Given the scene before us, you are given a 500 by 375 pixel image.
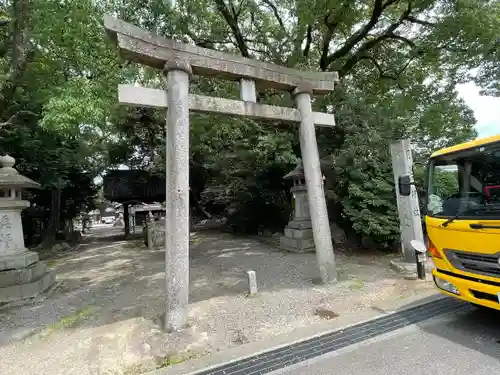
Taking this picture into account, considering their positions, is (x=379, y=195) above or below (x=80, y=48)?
below

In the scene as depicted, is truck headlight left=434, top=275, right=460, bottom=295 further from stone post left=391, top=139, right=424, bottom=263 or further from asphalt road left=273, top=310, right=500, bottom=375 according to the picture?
stone post left=391, top=139, right=424, bottom=263

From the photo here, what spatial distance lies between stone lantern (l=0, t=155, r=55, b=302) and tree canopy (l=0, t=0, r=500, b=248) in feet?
4.75

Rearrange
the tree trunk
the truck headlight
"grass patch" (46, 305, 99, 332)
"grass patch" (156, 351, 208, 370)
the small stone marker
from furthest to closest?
the tree trunk, the small stone marker, "grass patch" (46, 305, 99, 332), the truck headlight, "grass patch" (156, 351, 208, 370)

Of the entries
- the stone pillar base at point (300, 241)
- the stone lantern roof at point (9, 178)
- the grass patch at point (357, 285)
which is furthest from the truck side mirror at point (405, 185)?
the stone lantern roof at point (9, 178)

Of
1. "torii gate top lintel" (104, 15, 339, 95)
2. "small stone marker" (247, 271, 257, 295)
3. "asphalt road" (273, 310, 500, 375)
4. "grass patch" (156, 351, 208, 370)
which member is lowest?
"asphalt road" (273, 310, 500, 375)

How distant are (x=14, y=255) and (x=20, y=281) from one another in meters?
0.61

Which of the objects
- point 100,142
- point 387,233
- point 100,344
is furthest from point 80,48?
point 100,142

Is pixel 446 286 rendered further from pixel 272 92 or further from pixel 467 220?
pixel 272 92

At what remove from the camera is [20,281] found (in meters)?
6.43

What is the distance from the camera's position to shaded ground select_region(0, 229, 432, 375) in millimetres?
3709

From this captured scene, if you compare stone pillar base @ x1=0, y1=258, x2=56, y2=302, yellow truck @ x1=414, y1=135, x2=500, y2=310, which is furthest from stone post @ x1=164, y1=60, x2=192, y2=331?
stone pillar base @ x1=0, y1=258, x2=56, y2=302

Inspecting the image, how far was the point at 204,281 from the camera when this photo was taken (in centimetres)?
693

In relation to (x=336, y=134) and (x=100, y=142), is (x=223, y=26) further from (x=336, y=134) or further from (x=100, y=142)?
(x=100, y=142)

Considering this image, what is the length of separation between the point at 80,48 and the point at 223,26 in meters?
6.79
